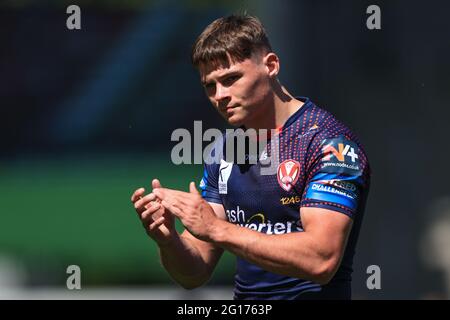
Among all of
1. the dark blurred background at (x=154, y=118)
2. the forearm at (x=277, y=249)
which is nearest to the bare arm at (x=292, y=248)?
the forearm at (x=277, y=249)

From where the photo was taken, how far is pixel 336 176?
4.58 metres

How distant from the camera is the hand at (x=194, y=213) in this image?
4.40 metres

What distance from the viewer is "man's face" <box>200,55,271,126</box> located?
4.77m

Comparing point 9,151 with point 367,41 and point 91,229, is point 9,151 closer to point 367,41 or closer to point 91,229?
point 91,229

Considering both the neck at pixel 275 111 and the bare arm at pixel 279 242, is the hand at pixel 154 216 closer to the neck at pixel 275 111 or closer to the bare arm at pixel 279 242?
the bare arm at pixel 279 242

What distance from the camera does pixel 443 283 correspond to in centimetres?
853

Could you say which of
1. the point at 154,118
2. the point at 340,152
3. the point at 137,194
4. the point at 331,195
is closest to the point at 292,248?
the point at 331,195

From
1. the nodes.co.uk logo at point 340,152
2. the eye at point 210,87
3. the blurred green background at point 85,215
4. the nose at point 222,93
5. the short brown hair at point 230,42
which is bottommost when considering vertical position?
the blurred green background at point 85,215

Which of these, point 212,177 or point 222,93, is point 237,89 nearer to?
point 222,93

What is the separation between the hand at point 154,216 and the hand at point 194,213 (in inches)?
7.7

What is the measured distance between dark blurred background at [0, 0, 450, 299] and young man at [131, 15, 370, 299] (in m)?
3.44

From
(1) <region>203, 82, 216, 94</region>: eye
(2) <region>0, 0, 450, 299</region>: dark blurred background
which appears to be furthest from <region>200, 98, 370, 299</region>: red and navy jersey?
(2) <region>0, 0, 450, 299</region>: dark blurred background

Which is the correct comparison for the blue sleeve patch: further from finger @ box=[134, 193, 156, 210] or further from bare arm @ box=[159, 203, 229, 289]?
finger @ box=[134, 193, 156, 210]

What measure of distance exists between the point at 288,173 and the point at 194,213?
1.98ft
